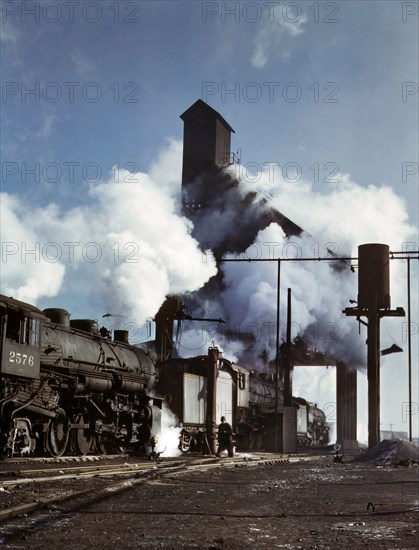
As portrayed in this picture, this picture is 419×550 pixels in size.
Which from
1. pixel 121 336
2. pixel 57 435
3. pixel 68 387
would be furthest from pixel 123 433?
pixel 57 435

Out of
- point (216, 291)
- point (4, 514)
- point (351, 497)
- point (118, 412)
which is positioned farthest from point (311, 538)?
point (216, 291)

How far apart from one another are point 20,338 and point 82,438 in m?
4.86

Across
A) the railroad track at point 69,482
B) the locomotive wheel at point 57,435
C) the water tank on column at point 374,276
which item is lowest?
the railroad track at point 69,482

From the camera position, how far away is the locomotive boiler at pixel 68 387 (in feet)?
55.4

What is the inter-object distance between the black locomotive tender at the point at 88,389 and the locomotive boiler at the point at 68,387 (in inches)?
0.9

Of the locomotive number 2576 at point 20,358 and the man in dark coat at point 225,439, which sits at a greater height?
the locomotive number 2576 at point 20,358

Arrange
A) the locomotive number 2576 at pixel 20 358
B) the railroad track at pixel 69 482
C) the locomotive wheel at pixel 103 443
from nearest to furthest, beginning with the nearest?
the railroad track at pixel 69 482 < the locomotive number 2576 at pixel 20 358 < the locomotive wheel at pixel 103 443

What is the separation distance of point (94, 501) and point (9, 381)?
25.5ft

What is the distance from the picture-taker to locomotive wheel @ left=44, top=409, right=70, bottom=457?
742 inches

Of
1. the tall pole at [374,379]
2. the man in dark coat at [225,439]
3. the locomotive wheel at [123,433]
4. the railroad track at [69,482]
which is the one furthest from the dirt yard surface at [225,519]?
the tall pole at [374,379]

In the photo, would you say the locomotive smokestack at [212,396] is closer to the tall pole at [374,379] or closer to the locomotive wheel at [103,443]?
the locomotive wheel at [103,443]

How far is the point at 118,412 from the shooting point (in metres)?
22.8

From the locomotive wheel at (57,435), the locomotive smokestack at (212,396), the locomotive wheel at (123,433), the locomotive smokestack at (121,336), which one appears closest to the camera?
the locomotive wheel at (57,435)

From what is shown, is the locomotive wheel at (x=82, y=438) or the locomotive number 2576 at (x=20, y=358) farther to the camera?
the locomotive wheel at (x=82, y=438)
